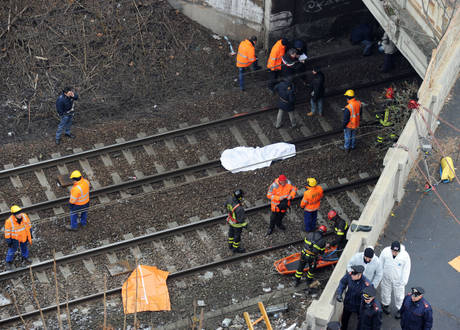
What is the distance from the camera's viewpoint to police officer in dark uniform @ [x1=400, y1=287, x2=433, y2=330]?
1238 cm

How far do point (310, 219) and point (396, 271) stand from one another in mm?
5046

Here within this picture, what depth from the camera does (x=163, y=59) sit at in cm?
2262

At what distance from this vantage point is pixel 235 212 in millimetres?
16812

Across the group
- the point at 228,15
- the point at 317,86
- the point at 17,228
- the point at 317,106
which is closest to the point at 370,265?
the point at 17,228

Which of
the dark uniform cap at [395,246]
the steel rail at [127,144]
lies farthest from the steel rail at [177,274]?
the dark uniform cap at [395,246]

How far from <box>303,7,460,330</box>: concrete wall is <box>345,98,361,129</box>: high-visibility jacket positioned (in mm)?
2654

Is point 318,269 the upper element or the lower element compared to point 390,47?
lower

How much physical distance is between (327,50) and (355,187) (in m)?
5.51

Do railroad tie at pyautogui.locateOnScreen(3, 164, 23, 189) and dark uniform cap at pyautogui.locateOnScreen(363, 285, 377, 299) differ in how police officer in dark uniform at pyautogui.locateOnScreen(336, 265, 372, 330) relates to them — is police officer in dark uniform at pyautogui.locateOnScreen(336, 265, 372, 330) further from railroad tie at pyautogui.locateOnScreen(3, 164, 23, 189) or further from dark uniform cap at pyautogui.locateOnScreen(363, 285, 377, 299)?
railroad tie at pyautogui.locateOnScreen(3, 164, 23, 189)

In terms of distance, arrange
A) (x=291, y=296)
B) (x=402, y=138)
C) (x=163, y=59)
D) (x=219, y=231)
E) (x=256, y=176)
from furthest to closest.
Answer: (x=163, y=59) → (x=256, y=176) → (x=219, y=231) → (x=291, y=296) → (x=402, y=138)

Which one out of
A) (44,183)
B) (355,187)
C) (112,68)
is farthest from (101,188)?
(355,187)

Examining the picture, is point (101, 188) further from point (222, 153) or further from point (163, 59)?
point (163, 59)

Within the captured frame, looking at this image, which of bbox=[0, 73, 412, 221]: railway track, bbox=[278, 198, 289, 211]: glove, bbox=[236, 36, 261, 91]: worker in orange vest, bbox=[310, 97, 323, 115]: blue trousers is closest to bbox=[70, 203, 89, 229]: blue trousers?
bbox=[0, 73, 412, 221]: railway track

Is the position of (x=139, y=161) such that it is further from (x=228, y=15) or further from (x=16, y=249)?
(x=228, y=15)
